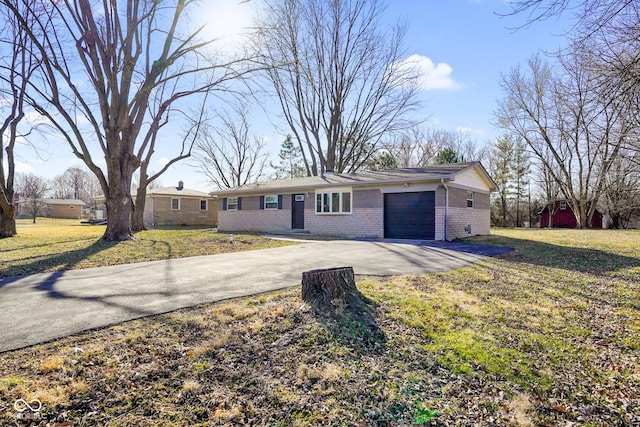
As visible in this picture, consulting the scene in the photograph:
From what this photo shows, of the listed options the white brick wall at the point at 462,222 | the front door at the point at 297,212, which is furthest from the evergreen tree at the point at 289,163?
the white brick wall at the point at 462,222

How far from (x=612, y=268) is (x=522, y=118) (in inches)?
983

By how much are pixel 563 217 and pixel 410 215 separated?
90.7 ft

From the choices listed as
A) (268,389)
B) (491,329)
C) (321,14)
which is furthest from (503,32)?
(321,14)

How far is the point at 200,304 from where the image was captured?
176 inches

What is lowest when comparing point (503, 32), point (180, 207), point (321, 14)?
point (180, 207)

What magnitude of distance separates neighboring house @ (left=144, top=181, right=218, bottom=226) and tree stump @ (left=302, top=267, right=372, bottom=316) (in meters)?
25.6

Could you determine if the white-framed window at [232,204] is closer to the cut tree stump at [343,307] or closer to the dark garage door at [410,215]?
the dark garage door at [410,215]

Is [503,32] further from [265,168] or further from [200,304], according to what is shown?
[265,168]

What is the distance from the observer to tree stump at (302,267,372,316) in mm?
4250

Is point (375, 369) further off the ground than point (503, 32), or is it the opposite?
point (503, 32)

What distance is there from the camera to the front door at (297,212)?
1820cm

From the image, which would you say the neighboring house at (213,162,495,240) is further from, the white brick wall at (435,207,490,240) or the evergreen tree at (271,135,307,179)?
the evergreen tree at (271,135,307,179)

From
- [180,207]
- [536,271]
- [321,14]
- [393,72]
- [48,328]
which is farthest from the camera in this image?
[180,207]

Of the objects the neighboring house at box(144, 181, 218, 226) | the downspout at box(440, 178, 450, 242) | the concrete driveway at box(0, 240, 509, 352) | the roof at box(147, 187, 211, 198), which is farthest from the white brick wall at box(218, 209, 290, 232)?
the concrete driveway at box(0, 240, 509, 352)
